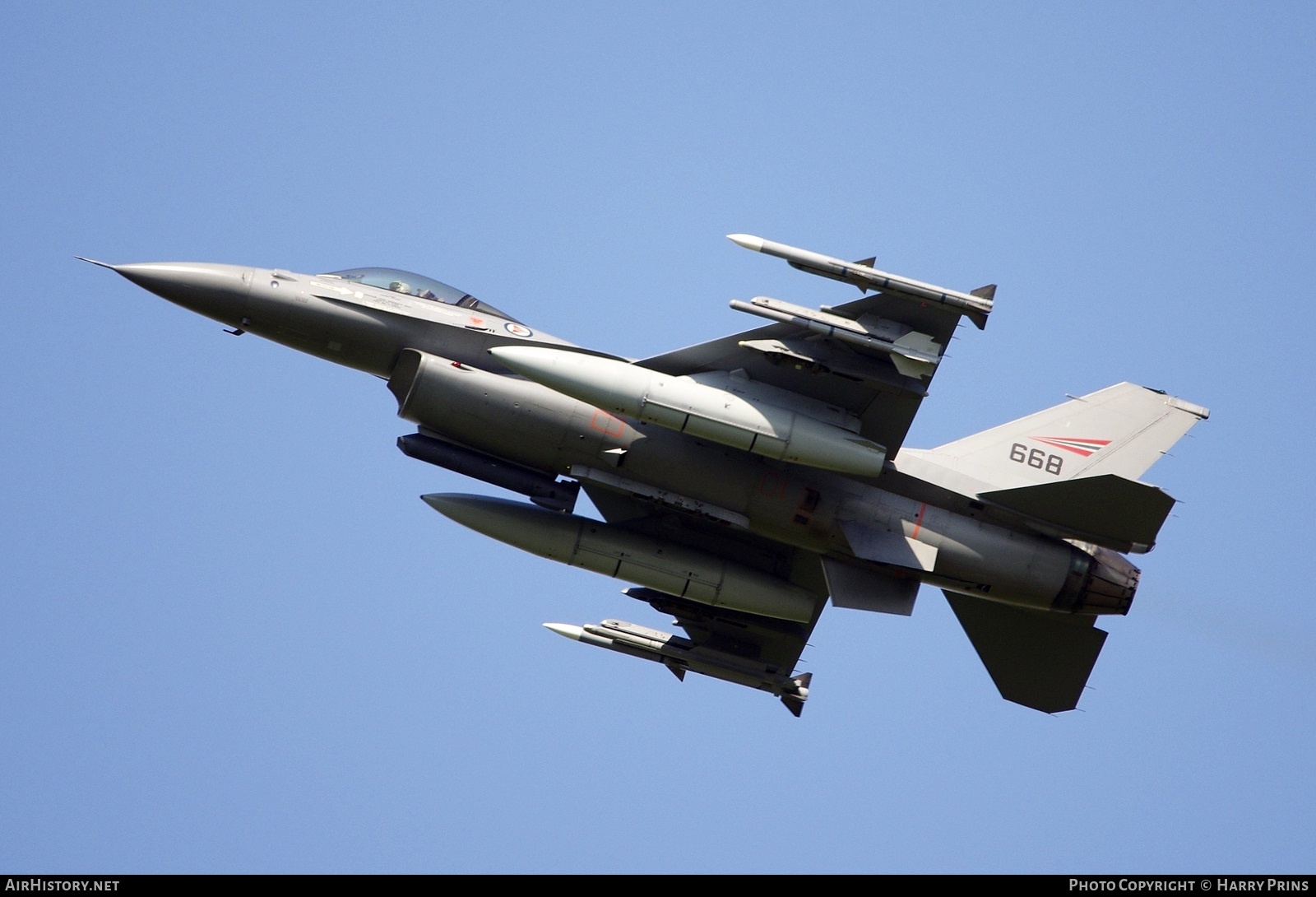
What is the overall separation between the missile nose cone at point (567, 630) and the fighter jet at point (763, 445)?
1600 millimetres

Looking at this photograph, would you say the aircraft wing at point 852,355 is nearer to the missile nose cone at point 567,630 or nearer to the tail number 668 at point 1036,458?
the tail number 668 at point 1036,458

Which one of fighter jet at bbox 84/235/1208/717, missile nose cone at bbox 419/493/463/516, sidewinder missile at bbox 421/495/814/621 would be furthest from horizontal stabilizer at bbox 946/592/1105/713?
missile nose cone at bbox 419/493/463/516

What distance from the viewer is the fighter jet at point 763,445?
15555 mm

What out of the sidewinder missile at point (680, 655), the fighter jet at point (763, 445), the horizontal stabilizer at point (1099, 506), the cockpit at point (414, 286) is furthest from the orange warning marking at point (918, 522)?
the cockpit at point (414, 286)

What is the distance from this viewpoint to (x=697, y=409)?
1527 centimetres

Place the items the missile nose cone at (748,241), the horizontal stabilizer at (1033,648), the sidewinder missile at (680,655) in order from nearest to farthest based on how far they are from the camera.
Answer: the missile nose cone at (748,241)
the horizontal stabilizer at (1033,648)
the sidewinder missile at (680,655)

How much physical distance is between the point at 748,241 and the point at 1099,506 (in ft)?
17.8

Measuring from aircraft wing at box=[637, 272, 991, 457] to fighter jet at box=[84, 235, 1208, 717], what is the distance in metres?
0.02

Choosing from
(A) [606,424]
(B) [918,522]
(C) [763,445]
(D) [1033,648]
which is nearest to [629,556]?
(A) [606,424]

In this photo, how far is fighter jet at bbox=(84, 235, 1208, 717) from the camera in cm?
1555

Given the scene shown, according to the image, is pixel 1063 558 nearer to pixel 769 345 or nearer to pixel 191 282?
pixel 769 345

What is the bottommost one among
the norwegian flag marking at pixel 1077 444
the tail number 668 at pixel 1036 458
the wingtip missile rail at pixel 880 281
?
the tail number 668 at pixel 1036 458

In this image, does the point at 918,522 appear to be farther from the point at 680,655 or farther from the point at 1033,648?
the point at 680,655
